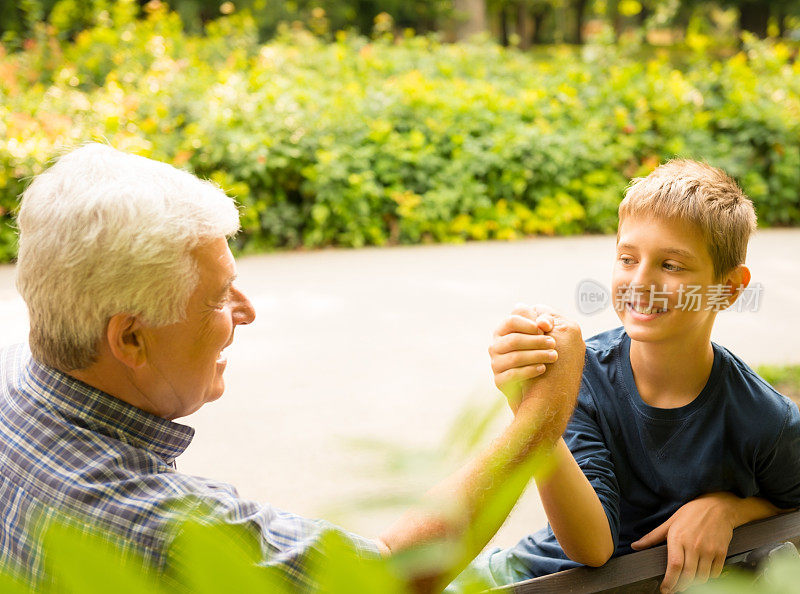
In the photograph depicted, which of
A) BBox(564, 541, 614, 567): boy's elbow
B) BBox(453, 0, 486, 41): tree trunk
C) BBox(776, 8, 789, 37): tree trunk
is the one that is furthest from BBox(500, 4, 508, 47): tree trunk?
BBox(564, 541, 614, 567): boy's elbow

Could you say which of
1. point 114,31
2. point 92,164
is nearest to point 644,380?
point 92,164

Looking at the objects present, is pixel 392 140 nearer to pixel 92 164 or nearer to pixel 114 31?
pixel 114 31

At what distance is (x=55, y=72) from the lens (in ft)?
33.7

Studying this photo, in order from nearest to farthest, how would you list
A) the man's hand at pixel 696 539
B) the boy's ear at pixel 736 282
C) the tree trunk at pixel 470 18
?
the man's hand at pixel 696 539, the boy's ear at pixel 736 282, the tree trunk at pixel 470 18

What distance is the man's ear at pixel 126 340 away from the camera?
47.1 inches

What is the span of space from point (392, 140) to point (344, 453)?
24.7 feet

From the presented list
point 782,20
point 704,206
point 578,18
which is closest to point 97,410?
point 704,206

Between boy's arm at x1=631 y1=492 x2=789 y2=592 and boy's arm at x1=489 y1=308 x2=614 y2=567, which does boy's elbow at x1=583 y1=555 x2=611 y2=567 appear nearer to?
boy's arm at x1=489 y1=308 x2=614 y2=567

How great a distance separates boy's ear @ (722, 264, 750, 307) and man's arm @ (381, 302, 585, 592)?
0.50 metres

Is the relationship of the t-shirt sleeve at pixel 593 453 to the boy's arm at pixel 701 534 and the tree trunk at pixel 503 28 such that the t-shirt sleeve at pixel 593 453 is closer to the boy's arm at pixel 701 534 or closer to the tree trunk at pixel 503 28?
the boy's arm at pixel 701 534

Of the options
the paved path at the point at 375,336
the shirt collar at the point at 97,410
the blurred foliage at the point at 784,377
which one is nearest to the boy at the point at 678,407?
the shirt collar at the point at 97,410

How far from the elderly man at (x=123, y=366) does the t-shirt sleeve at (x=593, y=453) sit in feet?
1.14

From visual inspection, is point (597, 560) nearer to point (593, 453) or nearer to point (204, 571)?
point (593, 453)

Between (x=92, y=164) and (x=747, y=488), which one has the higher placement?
(x=92, y=164)
